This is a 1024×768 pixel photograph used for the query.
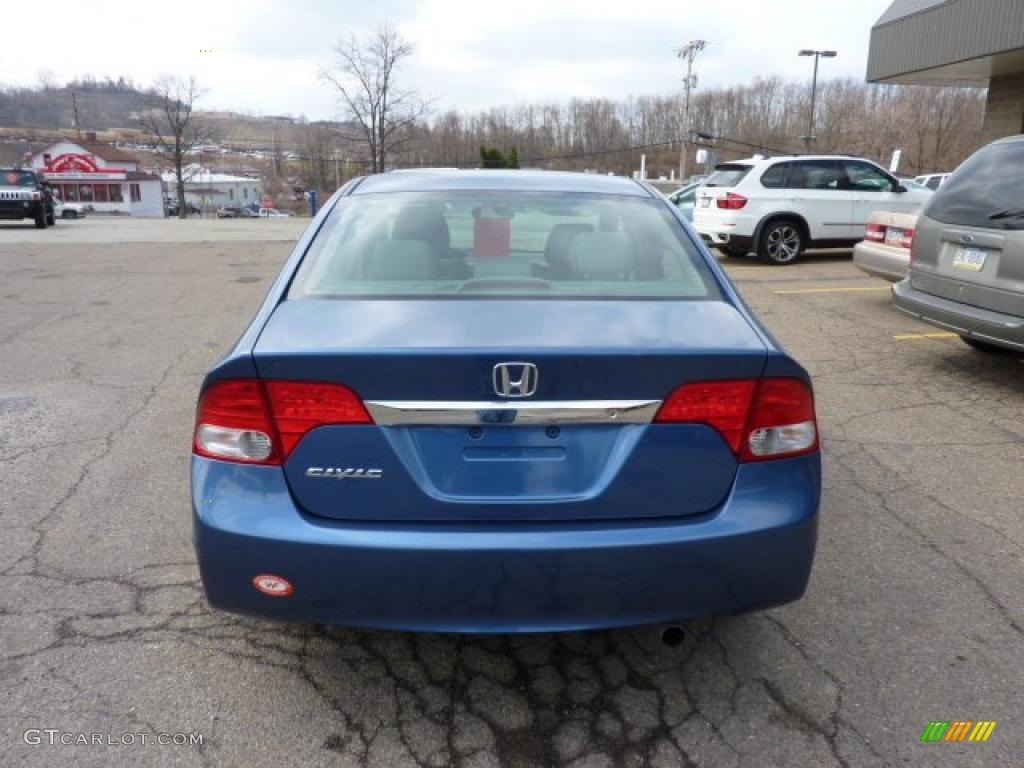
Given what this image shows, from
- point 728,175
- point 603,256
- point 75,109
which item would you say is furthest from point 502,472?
point 75,109

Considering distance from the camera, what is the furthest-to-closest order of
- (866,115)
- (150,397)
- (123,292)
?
(866,115) < (123,292) < (150,397)

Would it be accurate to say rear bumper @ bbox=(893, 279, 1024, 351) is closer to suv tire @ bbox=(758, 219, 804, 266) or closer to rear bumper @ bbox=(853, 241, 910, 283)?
rear bumper @ bbox=(853, 241, 910, 283)

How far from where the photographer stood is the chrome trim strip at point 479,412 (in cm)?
197

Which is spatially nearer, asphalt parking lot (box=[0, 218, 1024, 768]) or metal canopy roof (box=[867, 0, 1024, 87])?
asphalt parking lot (box=[0, 218, 1024, 768])

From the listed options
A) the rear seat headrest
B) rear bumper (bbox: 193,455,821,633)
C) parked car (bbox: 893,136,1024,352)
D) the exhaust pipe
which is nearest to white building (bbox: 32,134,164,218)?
parked car (bbox: 893,136,1024,352)

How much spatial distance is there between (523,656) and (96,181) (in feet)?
260

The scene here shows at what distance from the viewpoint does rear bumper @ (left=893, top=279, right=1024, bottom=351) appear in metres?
5.05

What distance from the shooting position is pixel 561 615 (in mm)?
2057

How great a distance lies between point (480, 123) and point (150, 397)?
8925 centimetres

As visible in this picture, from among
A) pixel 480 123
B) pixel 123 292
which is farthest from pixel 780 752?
pixel 480 123

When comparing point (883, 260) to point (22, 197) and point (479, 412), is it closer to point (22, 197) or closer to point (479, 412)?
point (479, 412)

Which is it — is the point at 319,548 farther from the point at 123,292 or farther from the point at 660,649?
the point at 123,292

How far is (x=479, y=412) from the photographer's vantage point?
77.7 inches

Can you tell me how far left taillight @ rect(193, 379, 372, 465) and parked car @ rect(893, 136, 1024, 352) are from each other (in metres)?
4.80
